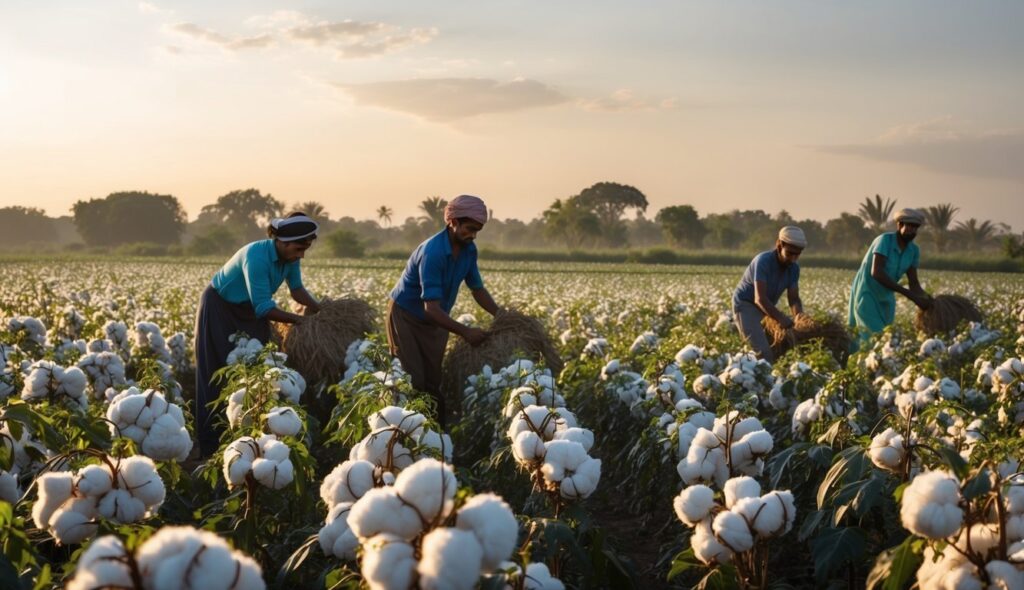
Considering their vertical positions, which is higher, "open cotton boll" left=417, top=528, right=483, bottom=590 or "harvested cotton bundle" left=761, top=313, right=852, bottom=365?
"open cotton boll" left=417, top=528, right=483, bottom=590

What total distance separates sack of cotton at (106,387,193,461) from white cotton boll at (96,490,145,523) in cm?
60

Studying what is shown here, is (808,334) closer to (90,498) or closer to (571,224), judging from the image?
(90,498)

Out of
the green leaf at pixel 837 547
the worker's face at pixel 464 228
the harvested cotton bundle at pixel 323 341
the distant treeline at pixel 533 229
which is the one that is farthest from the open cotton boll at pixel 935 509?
the distant treeline at pixel 533 229

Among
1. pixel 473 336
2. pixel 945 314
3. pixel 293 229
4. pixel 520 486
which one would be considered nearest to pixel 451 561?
pixel 520 486

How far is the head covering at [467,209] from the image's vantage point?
5129mm

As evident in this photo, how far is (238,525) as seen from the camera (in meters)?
2.61

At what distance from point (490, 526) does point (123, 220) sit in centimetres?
10617

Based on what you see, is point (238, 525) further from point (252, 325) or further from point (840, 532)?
point (252, 325)

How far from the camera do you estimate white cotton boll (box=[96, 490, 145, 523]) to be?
6.85 feet

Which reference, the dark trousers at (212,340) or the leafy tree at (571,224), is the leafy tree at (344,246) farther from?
the dark trousers at (212,340)

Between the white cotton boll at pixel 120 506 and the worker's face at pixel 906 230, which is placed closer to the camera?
the white cotton boll at pixel 120 506

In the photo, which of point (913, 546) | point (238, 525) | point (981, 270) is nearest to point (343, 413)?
point (238, 525)

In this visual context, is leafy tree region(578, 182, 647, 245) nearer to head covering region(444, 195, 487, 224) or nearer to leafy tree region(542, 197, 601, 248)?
leafy tree region(542, 197, 601, 248)

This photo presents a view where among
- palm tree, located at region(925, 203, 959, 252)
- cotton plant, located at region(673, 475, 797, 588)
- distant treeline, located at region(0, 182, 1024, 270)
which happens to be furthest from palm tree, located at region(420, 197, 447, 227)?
cotton plant, located at region(673, 475, 797, 588)
